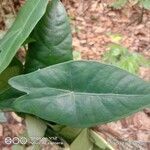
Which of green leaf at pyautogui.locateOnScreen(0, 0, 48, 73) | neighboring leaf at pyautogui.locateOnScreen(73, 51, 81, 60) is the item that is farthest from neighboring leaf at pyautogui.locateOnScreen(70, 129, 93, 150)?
neighboring leaf at pyautogui.locateOnScreen(73, 51, 81, 60)

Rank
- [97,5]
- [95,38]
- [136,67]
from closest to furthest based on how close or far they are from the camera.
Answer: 1. [136,67]
2. [95,38]
3. [97,5]

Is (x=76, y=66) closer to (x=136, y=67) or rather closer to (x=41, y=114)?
(x=41, y=114)

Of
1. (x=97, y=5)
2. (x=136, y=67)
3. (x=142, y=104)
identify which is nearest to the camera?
(x=142, y=104)

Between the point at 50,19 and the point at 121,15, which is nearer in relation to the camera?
the point at 50,19

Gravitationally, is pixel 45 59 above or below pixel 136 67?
above

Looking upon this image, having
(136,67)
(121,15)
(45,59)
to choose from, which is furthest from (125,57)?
(45,59)

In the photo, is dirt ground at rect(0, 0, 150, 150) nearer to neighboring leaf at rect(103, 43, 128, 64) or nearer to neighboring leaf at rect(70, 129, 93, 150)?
neighboring leaf at rect(103, 43, 128, 64)
